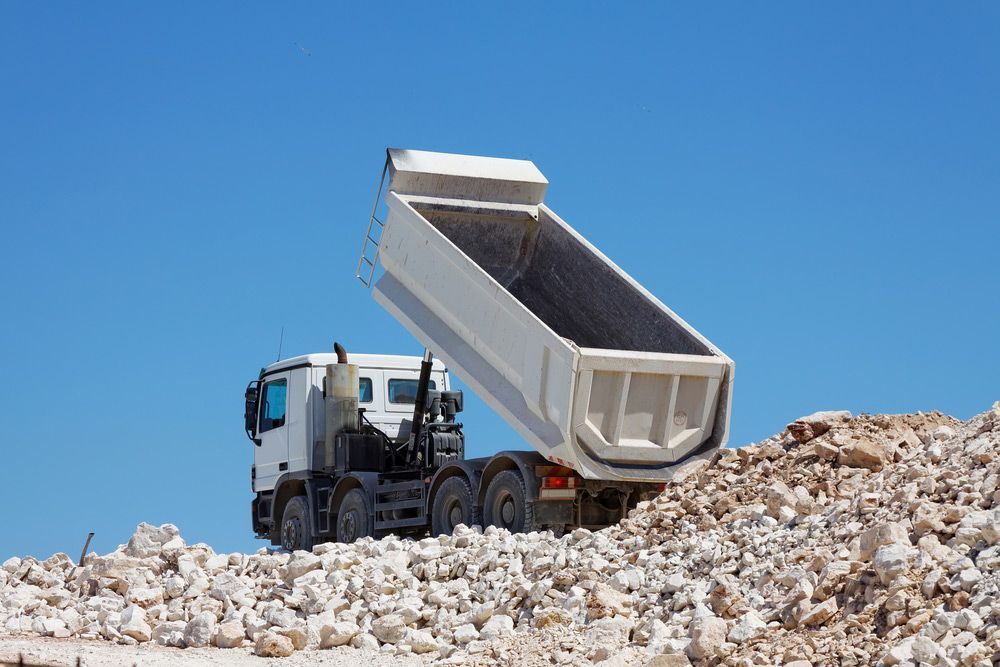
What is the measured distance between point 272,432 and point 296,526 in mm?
1146

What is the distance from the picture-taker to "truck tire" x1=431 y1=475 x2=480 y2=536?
1203 cm

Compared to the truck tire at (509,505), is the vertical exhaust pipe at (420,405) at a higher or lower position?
higher

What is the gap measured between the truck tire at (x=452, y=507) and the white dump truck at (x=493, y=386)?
0.02 m

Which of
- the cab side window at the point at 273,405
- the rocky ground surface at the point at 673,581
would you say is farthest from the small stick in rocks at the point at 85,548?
the cab side window at the point at 273,405

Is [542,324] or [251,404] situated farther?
[251,404]

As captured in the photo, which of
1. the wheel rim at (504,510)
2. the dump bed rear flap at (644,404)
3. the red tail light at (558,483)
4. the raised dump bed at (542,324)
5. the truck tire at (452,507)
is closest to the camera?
the dump bed rear flap at (644,404)

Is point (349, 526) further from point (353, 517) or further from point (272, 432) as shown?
point (272, 432)

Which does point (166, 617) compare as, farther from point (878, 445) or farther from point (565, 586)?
point (878, 445)

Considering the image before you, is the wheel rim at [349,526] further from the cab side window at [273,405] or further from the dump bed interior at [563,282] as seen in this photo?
the dump bed interior at [563,282]

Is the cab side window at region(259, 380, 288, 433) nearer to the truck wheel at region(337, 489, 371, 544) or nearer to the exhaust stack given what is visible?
the exhaust stack

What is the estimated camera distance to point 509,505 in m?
11.6

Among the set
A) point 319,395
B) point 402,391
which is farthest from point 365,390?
point 319,395

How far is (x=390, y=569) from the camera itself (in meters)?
9.46

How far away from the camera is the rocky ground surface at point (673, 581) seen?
23.6 feet
